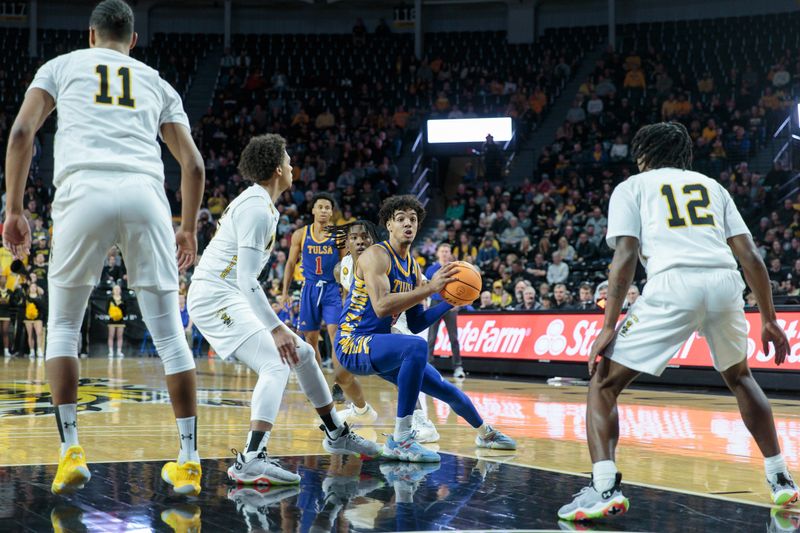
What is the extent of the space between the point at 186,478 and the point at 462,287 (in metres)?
1.99

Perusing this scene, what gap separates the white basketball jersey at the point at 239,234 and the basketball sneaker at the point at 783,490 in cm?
265

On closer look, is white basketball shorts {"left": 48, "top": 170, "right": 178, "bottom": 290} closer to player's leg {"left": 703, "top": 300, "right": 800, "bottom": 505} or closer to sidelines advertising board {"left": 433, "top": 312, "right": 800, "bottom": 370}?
player's leg {"left": 703, "top": 300, "right": 800, "bottom": 505}

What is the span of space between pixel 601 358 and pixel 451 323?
9.44 metres

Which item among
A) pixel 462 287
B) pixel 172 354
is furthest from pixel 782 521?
pixel 172 354

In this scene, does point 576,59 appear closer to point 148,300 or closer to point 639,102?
point 639,102

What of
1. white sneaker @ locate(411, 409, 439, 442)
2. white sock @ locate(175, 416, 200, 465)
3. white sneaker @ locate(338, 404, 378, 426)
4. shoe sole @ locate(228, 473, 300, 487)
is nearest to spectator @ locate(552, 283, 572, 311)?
white sneaker @ locate(338, 404, 378, 426)

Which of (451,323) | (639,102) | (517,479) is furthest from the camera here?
(639,102)

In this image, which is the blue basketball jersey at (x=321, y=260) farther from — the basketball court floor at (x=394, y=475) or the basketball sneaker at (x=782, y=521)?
the basketball sneaker at (x=782, y=521)

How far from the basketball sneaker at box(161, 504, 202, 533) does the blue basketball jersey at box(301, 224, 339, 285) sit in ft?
18.7

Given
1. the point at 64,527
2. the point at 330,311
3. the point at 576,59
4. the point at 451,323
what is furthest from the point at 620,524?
the point at 576,59

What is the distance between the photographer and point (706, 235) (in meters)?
4.18

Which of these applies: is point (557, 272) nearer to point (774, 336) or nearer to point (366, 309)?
point (366, 309)

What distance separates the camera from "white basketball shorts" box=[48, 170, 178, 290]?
4.03m

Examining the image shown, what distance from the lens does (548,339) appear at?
1373 cm
